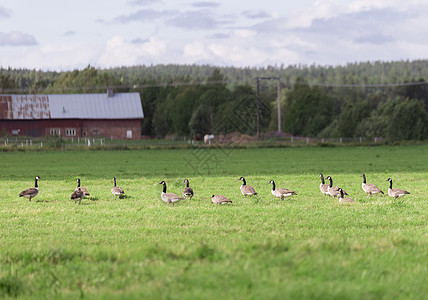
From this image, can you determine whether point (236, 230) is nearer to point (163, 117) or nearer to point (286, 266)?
point (286, 266)

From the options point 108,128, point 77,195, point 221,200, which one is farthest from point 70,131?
point 221,200

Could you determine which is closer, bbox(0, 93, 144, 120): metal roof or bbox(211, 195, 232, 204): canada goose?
bbox(211, 195, 232, 204): canada goose

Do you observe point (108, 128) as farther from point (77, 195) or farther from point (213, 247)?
point (213, 247)

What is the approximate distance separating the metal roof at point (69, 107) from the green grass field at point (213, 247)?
91.6 meters

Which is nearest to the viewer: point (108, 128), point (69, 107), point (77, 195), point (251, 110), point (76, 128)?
point (77, 195)

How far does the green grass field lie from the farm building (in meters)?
91.6

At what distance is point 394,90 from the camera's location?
17038cm

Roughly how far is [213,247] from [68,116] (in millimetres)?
109001

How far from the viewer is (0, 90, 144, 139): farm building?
114 meters

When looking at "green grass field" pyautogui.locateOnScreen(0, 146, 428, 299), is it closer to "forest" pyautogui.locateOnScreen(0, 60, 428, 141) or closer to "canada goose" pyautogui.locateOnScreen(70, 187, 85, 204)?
"canada goose" pyautogui.locateOnScreen(70, 187, 85, 204)

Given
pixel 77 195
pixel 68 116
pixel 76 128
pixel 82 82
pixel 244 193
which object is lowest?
pixel 244 193

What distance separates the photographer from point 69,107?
117 metres

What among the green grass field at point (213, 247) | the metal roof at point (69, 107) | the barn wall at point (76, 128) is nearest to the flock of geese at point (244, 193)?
the green grass field at point (213, 247)

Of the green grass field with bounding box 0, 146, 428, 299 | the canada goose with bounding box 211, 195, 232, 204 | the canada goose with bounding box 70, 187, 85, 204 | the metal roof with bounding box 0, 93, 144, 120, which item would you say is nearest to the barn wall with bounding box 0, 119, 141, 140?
the metal roof with bounding box 0, 93, 144, 120
